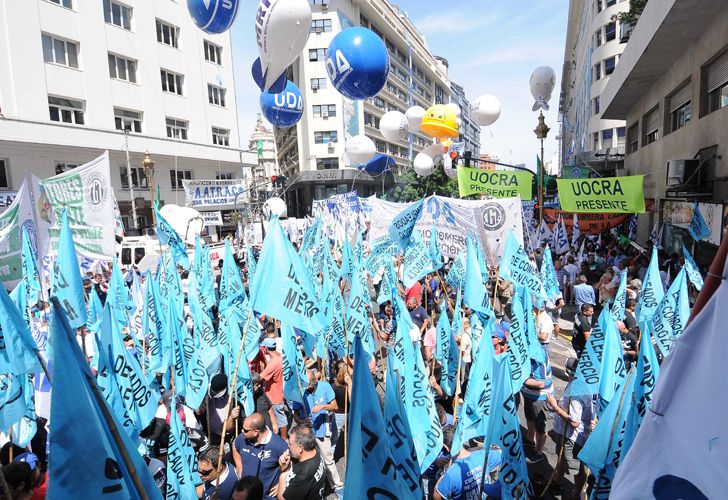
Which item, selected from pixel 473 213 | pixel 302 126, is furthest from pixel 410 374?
pixel 302 126

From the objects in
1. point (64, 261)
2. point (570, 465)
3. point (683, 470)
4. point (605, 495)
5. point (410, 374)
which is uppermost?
point (64, 261)

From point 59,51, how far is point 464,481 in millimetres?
27425

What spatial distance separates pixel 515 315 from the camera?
5203 millimetres

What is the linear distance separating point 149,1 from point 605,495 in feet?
105

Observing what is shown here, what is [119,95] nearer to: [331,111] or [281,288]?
[331,111]

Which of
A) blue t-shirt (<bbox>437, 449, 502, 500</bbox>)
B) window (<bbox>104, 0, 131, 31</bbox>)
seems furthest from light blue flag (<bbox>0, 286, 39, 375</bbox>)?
window (<bbox>104, 0, 131, 31</bbox>)

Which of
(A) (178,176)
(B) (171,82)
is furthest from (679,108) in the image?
(B) (171,82)

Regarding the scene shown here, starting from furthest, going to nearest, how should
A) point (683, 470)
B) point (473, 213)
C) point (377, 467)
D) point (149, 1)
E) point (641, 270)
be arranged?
point (149, 1), point (641, 270), point (473, 213), point (377, 467), point (683, 470)

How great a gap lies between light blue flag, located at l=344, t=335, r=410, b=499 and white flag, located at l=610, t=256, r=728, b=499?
1.23 metres

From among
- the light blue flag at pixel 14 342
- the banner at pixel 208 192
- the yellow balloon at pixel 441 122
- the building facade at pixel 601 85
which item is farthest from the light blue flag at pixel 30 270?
the building facade at pixel 601 85

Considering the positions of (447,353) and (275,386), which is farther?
(447,353)

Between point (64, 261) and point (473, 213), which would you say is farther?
point (473, 213)

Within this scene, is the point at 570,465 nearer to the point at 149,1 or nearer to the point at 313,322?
the point at 313,322

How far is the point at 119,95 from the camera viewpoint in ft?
82.1
